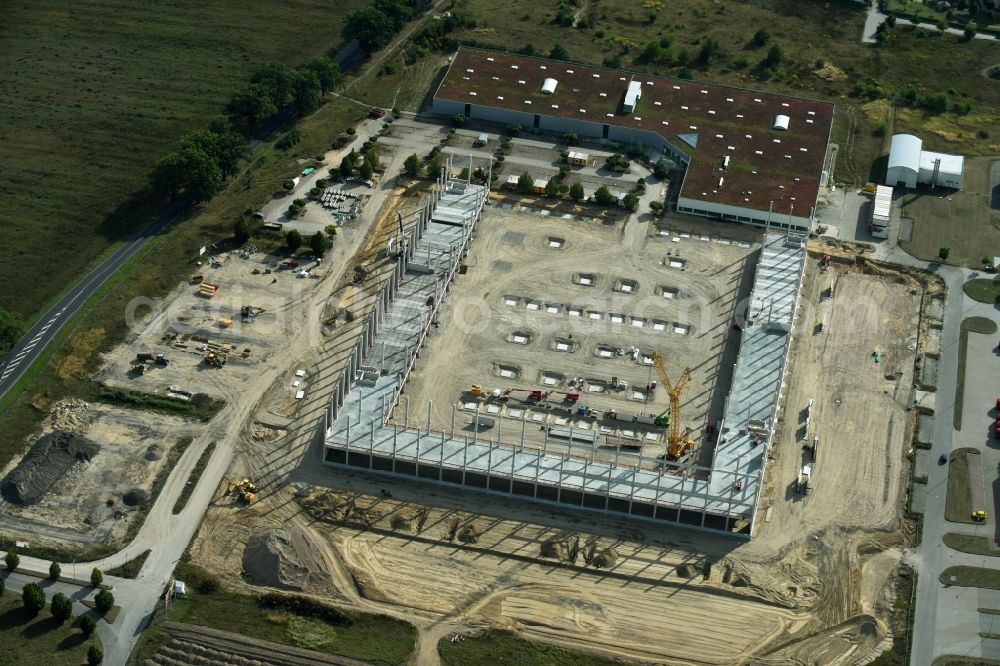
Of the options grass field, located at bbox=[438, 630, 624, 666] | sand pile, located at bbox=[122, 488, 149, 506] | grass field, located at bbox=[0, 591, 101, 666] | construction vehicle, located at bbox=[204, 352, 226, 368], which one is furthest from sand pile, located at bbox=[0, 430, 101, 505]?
grass field, located at bbox=[438, 630, 624, 666]

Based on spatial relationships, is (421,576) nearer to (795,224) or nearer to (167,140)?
(795,224)

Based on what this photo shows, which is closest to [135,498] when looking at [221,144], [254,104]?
[221,144]

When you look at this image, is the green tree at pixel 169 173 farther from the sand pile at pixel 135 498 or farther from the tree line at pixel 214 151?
the sand pile at pixel 135 498

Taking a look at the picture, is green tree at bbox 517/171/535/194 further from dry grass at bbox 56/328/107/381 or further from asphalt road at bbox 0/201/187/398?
dry grass at bbox 56/328/107/381

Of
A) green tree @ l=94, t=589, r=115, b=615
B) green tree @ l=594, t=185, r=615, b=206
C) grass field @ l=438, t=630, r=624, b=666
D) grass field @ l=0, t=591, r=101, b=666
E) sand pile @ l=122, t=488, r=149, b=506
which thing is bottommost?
grass field @ l=438, t=630, r=624, b=666

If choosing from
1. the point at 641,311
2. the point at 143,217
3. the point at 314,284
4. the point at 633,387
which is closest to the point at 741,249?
the point at 641,311

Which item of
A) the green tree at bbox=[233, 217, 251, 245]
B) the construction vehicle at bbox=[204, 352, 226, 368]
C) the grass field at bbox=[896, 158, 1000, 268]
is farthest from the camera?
the grass field at bbox=[896, 158, 1000, 268]

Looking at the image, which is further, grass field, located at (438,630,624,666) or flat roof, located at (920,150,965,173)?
flat roof, located at (920,150,965,173)
